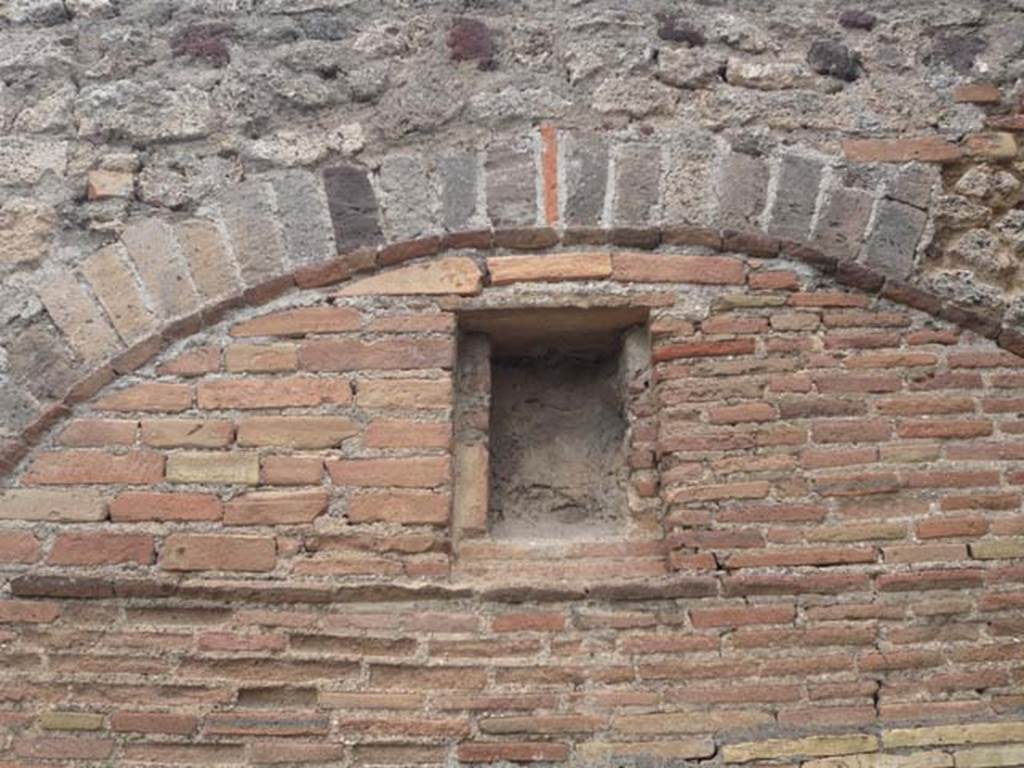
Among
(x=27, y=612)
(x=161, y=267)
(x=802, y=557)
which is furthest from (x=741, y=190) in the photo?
(x=27, y=612)

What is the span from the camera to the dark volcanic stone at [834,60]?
3.06m

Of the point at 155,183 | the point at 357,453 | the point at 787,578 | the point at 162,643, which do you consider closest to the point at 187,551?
the point at 162,643

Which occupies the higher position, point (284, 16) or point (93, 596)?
point (284, 16)

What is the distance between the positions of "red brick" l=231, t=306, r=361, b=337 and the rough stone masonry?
0.04ft

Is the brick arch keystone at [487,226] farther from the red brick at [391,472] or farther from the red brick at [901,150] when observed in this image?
the red brick at [391,472]

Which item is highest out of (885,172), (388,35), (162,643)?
(388,35)

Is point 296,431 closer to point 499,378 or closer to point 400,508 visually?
Result: point 400,508

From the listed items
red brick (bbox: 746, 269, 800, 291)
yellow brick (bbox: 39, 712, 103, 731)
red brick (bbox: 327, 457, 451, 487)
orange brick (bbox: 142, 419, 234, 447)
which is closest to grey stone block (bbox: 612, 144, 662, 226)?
red brick (bbox: 746, 269, 800, 291)

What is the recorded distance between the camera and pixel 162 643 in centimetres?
253

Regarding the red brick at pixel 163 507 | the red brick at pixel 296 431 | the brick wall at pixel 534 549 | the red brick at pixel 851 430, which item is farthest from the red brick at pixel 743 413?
the red brick at pixel 163 507

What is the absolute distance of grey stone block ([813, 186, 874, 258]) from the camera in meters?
2.87

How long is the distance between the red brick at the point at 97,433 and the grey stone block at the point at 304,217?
1.93 feet

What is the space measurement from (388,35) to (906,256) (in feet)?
5.05

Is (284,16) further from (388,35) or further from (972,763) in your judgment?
(972,763)
